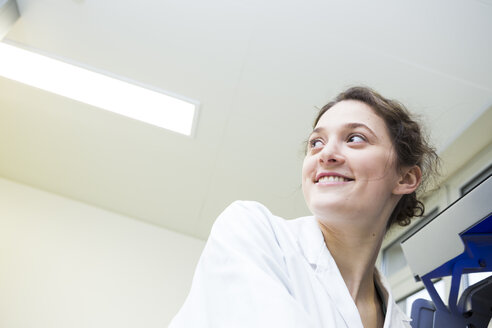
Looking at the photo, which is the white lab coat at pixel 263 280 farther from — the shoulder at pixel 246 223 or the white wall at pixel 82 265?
the white wall at pixel 82 265

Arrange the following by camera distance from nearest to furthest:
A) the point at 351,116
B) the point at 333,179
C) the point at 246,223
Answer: the point at 246,223, the point at 333,179, the point at 351,116

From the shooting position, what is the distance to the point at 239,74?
3.10m

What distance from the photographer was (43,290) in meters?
4.30

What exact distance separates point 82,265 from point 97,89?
1835 millimetres

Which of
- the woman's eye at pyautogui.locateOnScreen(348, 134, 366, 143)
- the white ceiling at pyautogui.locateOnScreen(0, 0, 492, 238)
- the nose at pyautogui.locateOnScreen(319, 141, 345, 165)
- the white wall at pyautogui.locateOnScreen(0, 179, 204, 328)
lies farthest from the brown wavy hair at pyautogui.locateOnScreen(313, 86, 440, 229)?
the white wall at pyautogui.locateOnScreen(0, 179, 204, 328)

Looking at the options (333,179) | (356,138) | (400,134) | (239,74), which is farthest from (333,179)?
(239,74)

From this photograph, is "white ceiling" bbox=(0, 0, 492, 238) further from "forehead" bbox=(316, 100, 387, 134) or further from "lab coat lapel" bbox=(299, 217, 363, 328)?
"lab coat lapel" bbox=(299, 217, 363, 328)

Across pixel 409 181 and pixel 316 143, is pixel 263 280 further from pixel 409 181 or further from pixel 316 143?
pixel 409 181

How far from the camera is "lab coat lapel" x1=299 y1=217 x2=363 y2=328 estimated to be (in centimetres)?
109

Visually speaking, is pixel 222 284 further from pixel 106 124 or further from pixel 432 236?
pixel 106 124

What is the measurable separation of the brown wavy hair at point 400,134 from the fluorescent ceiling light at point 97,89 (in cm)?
202

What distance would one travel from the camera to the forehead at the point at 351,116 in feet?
4.60

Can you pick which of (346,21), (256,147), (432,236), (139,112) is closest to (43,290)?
(139,112)

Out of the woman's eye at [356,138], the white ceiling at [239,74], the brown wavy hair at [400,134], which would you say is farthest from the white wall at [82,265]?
the woman's eye at [356,138]
